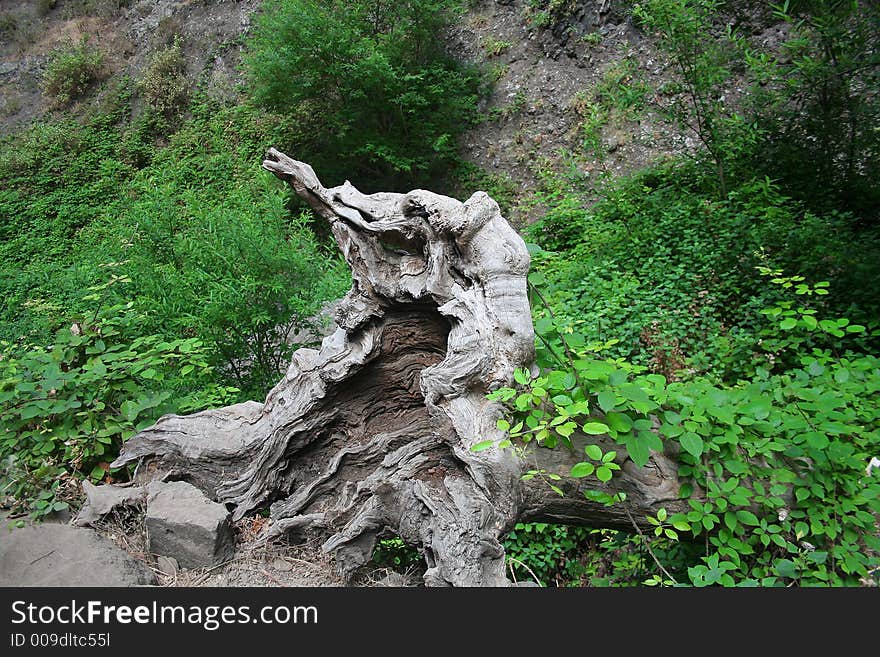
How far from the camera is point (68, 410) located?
11.3 ft

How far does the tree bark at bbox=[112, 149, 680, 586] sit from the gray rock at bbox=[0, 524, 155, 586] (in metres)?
0.55

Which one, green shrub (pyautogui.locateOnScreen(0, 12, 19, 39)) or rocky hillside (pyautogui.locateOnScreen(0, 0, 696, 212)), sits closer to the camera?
rocky hillside (pyautogui.locateOnScreen(0, 0, 696, 212))

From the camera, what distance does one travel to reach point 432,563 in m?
2.41

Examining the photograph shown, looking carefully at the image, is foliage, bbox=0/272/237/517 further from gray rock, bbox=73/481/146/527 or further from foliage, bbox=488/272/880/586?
foliage, bbox=488/272/880/586

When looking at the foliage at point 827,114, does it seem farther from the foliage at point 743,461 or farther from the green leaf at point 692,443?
the green leaf at point 692,443

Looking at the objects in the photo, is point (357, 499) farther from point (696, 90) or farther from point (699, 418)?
point (696, 90)

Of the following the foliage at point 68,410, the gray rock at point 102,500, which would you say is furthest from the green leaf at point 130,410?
the gray rock at point 102,500

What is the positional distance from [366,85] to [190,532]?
30.4 feet

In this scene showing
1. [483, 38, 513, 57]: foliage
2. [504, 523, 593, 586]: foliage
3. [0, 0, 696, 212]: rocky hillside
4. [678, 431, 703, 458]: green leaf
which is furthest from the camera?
[483, 38, 513, 57]: foliage

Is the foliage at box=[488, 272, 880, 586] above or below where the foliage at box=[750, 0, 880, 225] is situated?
below

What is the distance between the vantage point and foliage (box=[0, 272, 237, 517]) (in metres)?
3.23

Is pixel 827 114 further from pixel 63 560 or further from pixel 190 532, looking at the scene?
pixel 63 560

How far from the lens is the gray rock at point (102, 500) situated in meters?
3.05

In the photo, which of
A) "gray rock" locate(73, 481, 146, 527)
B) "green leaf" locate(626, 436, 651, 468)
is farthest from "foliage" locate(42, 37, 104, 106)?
"green leaf" locate(626, 436, 651, 468)
